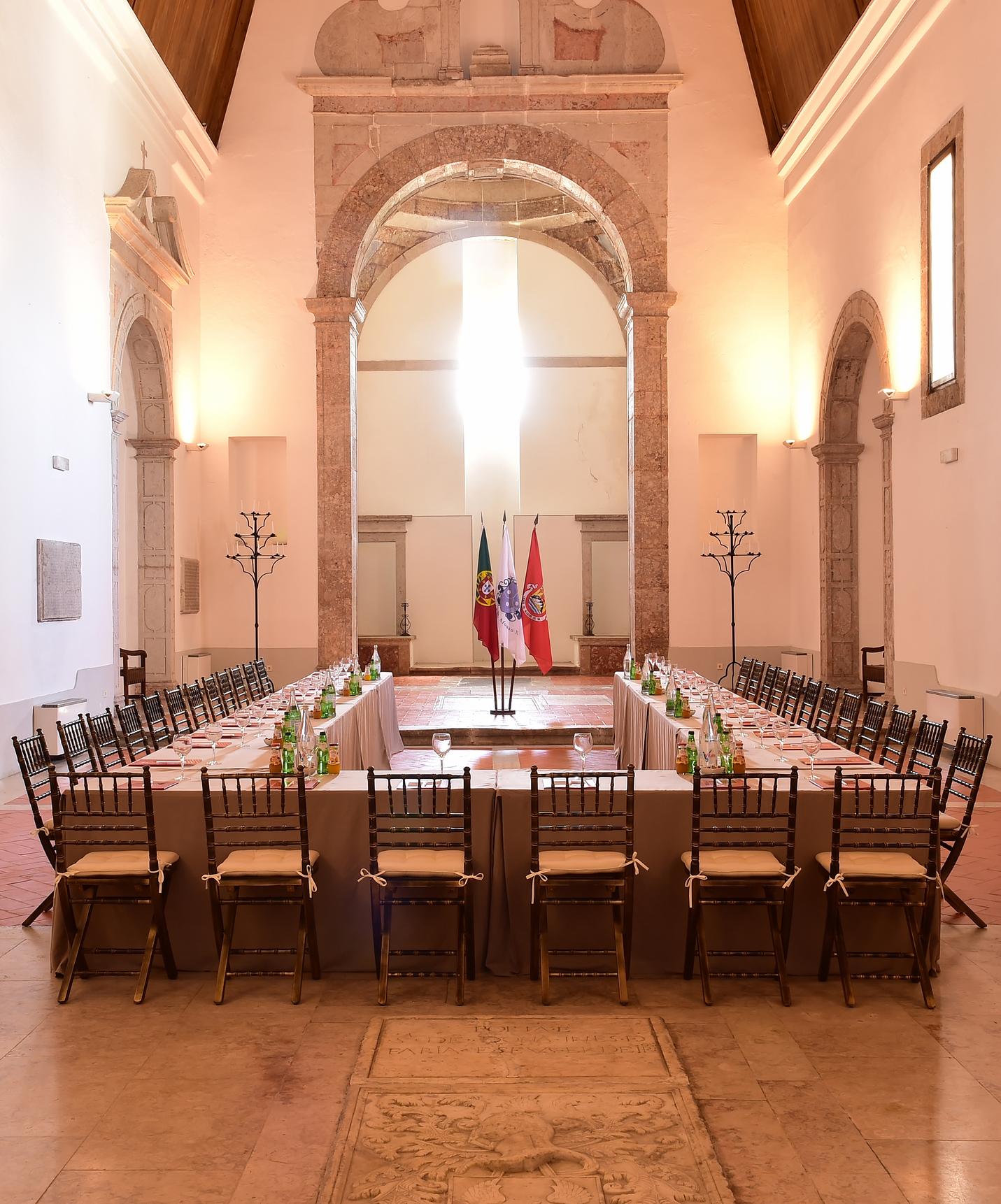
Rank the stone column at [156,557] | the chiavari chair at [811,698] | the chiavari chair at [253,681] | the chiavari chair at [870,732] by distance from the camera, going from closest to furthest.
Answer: the chiavari chair at [870,732] < the chiavari chair at [811,698] < the chiavari chair at [253,681] < the stone column at [156,557]

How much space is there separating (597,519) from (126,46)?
9.97m

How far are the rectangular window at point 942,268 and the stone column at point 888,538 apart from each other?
0.98 metres

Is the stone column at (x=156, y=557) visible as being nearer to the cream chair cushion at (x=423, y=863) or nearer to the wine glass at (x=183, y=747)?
the wine glass at (x=183, y=747)

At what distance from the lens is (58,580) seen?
8.59 meters

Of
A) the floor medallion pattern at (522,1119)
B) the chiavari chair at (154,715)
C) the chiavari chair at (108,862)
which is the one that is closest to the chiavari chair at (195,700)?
the chiavari chair at (154,715)

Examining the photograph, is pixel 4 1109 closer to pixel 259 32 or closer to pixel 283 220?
pixel 283 220

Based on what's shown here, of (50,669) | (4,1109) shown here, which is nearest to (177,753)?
(4,1109)

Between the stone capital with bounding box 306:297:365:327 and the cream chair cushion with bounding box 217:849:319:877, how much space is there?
936 cm

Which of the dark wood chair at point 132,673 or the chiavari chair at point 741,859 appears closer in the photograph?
the chiavari chair at point 741,859

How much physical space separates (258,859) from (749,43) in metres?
11.8

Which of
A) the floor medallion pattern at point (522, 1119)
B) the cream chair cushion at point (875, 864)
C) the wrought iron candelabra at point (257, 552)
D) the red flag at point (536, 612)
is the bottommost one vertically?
the floor medallion pattern at point (522, 1119)

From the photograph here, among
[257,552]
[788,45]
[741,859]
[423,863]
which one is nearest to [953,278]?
[788,45]

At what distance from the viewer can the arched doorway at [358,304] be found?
12.2 metres

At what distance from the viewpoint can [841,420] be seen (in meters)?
11.4
